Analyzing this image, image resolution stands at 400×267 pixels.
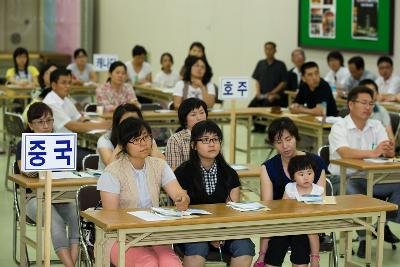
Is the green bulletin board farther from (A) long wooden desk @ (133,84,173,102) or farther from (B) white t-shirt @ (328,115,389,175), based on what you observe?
(B) white t-shirt @ (328,115,389,175)

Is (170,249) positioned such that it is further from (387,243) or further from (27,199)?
(387,243)

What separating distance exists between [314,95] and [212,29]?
20.1 ft

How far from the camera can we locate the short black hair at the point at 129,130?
5.41m

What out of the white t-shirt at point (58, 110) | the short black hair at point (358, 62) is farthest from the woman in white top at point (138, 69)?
the white t-shirt at point (58, 110)

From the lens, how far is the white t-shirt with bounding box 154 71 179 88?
44.8ft

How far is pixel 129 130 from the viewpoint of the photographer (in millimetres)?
5414

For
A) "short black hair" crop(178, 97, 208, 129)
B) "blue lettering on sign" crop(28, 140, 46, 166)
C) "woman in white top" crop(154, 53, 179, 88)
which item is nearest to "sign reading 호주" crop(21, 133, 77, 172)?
"blue lettering on sign" crop(28, 140, 46, 166)

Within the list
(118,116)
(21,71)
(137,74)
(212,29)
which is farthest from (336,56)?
(118,116)

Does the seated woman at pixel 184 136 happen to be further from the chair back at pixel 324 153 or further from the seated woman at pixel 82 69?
the seated woman at pixel 82 69

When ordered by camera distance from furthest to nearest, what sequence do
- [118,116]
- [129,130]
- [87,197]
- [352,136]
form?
[352,136] < [118,116] < [87,197] < [129,130]

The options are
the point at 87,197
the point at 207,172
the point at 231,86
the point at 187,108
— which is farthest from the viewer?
the point at 231,86

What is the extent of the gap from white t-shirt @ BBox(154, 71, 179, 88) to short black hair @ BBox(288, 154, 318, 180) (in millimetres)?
7815

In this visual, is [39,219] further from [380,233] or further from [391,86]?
[391,86]

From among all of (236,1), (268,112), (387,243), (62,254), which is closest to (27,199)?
(62,254)
